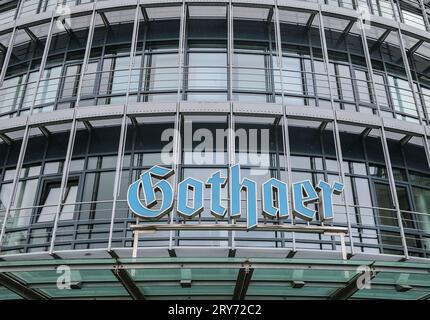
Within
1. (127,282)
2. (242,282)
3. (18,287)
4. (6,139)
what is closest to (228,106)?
Result: (242,282)

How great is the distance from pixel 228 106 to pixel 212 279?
194 inches

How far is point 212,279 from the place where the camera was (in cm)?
923

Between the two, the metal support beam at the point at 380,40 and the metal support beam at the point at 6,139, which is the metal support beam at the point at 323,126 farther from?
the metal support beam at the point at 6,139

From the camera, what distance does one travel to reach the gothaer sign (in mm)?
10188

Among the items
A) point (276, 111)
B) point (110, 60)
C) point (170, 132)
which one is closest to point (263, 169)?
point (276, 111)

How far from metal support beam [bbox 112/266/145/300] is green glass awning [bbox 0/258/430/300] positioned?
0.7 inches

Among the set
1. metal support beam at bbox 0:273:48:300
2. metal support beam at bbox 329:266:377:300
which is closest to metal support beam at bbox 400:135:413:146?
metal support beam at bbox 329:266:377:300

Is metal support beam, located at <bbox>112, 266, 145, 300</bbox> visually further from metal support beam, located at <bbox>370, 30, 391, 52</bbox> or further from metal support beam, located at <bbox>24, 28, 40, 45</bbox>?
metal support beam, located at <bbox>370, 30, 391, 52</bbox>

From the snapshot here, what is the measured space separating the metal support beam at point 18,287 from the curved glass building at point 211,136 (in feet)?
0.12

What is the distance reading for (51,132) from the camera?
13.4 m

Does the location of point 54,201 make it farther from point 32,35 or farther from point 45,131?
point 32,35

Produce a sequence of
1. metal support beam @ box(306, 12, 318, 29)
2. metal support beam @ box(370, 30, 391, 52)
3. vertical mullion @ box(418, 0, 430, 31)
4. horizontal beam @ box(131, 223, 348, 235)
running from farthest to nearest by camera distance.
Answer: vertical mullion @ box(418, 0, 430, 31), metal support beam @ box(370, 30, 391, 52), metal support beam @ box(306, 12, 318, 29), horizontal beam @ box(131, 223, 348, 235)

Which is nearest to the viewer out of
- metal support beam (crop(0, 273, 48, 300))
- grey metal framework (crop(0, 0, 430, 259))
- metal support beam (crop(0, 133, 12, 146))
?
metal support beam (crop(0, 273, 48, 300))

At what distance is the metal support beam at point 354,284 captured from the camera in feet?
26.8
